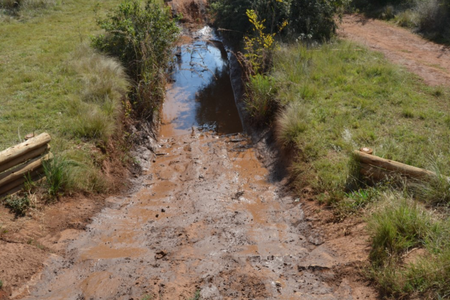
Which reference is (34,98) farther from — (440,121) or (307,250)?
(440,121)

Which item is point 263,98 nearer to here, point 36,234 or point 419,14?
point 36,234

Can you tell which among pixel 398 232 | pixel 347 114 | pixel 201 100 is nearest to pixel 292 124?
pixel 347 114

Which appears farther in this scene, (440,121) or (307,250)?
(440,121)

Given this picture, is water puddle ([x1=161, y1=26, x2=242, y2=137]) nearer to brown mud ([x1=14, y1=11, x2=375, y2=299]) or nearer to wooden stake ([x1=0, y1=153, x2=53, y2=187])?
brown mud ([x1=14, y1=11, x2=375, y2=299])

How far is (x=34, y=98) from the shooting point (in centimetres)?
822

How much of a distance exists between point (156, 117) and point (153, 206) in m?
3.66

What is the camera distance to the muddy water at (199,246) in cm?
444

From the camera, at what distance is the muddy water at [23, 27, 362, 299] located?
4.44 m

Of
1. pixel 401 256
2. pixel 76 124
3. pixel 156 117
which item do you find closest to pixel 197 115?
pixel 156 117

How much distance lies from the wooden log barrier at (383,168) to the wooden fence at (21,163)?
14.9 ft

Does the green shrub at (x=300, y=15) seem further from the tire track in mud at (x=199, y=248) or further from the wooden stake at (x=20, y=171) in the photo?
the wooden stake at (x=20, y=171)

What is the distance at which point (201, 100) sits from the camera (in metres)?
11.5

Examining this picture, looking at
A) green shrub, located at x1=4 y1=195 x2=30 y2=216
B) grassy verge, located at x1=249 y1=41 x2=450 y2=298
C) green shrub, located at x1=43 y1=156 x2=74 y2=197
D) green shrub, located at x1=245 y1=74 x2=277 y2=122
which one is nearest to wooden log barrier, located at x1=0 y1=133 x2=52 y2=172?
green shrub, located at x1=43 y1=156 x2=74 y2=197

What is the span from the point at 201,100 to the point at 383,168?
22.2 ft
